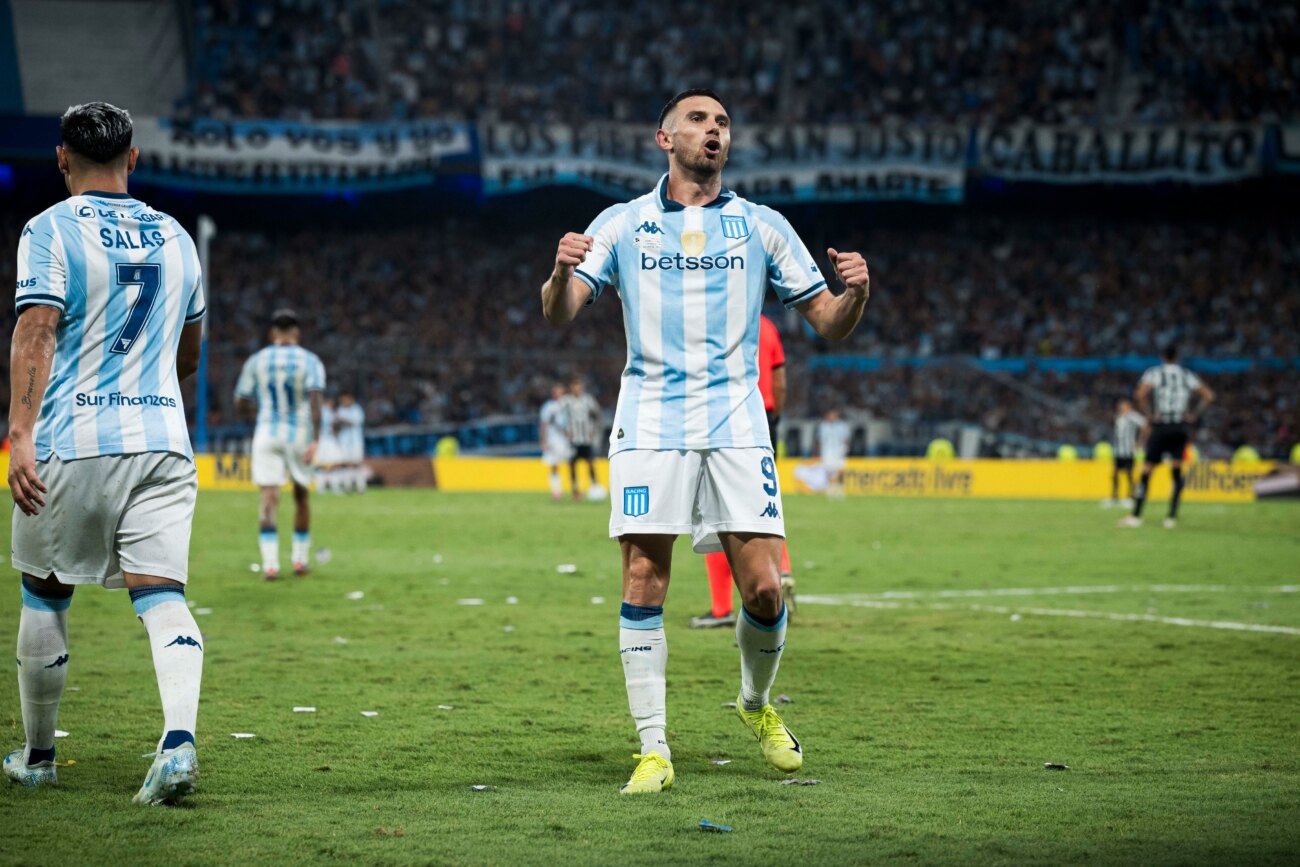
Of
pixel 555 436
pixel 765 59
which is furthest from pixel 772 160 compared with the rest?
pixel 555 436

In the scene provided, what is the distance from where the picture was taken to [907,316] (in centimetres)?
3903

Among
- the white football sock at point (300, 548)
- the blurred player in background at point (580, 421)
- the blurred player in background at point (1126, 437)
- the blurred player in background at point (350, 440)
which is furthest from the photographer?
the blurred player in background at point (350, 440)

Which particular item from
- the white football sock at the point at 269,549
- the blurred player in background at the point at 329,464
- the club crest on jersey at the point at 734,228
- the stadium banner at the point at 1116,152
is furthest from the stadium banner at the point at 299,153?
the club crest on jersey at the point at 734,228

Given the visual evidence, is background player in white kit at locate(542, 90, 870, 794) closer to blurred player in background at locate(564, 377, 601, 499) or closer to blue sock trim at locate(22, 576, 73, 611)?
blue sock trim at locate(22, 576, 73, 611)

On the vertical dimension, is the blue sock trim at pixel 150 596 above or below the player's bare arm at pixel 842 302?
below

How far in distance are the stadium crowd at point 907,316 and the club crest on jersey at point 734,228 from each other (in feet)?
89.5

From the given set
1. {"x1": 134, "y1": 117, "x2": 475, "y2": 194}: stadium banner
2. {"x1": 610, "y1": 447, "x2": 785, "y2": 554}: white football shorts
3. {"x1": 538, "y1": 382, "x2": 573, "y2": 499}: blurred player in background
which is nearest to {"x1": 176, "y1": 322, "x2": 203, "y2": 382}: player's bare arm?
{"x1": 610, "y1": 447, "x2": 785, "y2": 554}: white football shorts

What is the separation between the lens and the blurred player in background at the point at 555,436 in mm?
25016

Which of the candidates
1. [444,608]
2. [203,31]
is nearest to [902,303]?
[203,31]

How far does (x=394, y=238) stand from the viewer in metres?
40.4

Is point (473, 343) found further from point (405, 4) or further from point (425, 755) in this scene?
point (425, 755)

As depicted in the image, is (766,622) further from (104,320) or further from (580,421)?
(580,421)

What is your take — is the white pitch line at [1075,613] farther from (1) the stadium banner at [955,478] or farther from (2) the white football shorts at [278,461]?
(1) the stadium banner at [955,478]

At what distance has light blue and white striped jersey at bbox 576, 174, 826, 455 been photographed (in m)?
5.07
